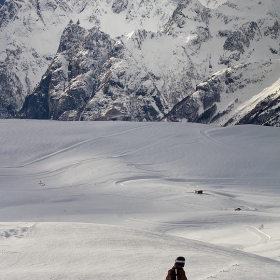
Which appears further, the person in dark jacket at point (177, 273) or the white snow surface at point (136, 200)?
the white snow surface at point (136, 200)

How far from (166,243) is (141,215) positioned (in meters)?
15.2

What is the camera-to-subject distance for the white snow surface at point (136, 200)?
1909cm

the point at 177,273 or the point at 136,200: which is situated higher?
the point at 177,273

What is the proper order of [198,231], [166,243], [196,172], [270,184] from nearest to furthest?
[166,243]
[198,231]
[270,184]
[196,172]

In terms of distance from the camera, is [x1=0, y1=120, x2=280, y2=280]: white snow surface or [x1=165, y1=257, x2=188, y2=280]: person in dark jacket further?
[x1=0, y1=120, x2=280, y2=280]: white snow surface

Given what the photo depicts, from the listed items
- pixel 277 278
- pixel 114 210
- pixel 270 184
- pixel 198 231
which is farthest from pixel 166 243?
pixel 270 184

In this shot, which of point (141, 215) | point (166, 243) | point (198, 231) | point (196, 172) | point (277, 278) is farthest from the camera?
point (196, 172)

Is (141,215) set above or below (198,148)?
Result: below

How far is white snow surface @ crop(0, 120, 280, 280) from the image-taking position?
1909cm

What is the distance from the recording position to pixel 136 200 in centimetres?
4341

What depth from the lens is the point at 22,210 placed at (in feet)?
128

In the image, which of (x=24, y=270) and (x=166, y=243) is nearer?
(x=24, y=270)

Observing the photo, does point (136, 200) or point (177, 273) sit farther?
point (136, 200)

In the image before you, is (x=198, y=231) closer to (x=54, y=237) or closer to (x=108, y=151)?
(x=54, y=237)
